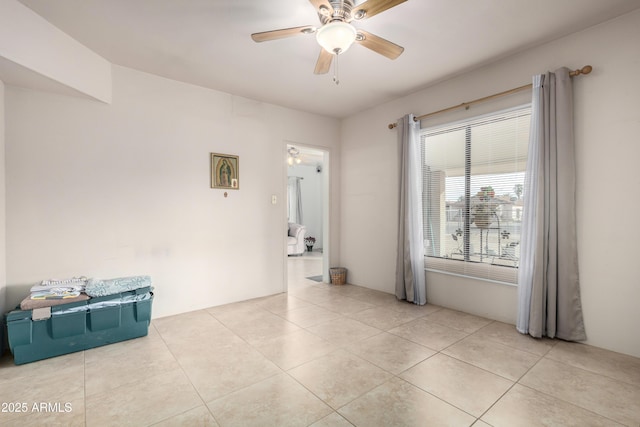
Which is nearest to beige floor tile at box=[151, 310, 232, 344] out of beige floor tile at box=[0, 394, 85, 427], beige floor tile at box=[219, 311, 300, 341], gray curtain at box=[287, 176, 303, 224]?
beige floor tile at box=[219, 311, 300, 341]

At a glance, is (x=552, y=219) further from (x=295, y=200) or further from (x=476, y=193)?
(x=295, y=200)

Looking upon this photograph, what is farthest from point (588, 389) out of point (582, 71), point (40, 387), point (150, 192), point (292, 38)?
point (150, 192)

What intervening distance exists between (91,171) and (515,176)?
424 centimetres

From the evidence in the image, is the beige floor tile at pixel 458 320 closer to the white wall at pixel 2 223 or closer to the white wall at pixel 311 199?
the white wall at pixel 2 223

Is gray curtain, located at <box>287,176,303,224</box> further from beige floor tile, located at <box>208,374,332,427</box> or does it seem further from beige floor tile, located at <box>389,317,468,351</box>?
beige floor tile, located at <box>208,374,332,427</box>

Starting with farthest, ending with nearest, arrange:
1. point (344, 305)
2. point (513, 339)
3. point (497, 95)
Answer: point (344, 305) → point (497, 95) → point (513, 339)

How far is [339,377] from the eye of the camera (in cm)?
214

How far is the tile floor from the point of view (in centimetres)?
175

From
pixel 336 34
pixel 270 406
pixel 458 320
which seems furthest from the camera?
pixel 458 320

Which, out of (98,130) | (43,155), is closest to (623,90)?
(98,130)

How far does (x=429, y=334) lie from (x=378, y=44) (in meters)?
2.58

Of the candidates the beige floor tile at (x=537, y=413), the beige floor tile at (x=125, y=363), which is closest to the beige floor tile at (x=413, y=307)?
the beige floor tile at (x=537, y=413)

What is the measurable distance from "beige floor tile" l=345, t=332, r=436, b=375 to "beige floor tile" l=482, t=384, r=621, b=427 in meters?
0.64

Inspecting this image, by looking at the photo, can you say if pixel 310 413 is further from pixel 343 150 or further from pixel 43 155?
pixel 343 150
